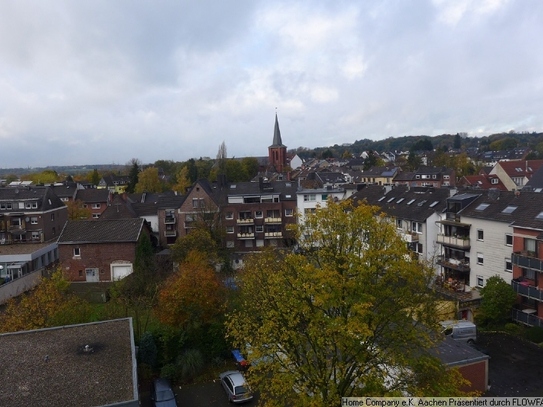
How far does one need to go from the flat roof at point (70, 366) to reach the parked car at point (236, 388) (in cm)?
532

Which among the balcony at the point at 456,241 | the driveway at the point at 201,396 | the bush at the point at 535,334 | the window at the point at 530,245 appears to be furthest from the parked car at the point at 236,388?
the balcony at the point at 456,241

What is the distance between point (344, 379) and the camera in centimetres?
1232

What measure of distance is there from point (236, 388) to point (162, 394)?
324 centimetres

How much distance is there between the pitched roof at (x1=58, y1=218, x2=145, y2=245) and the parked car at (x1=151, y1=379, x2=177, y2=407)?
811 inches

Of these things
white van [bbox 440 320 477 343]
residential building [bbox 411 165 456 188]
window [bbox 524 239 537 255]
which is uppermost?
residential building [bbox 411 165 456 188]

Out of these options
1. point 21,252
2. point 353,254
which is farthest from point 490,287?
point 21,252

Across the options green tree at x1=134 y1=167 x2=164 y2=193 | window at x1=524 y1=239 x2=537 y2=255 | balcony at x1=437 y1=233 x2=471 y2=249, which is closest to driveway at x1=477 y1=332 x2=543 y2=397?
window at x1=524 y1=239 x2=537 y2=255

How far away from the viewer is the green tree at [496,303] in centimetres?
2598

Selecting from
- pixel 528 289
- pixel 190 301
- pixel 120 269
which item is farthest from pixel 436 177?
pixel 190 301

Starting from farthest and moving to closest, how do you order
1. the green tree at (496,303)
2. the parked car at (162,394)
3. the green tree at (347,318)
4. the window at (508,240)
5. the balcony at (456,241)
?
the balcony at (456,241) → the window at (508,240) → the green tree at (496,303) → the parked car at (162,394) → the green tree at (347,318)

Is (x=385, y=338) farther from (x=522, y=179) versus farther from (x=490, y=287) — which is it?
(x=522, y=179)

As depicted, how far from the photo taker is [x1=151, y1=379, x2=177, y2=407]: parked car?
18422 mm

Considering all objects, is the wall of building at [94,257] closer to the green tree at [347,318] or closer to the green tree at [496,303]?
the green tree at [347,318]

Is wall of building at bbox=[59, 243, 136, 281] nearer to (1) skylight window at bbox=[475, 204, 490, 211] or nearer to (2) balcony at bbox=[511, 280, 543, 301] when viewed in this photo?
(1) skylight window at bbox=[475, 204, 490, 211]
